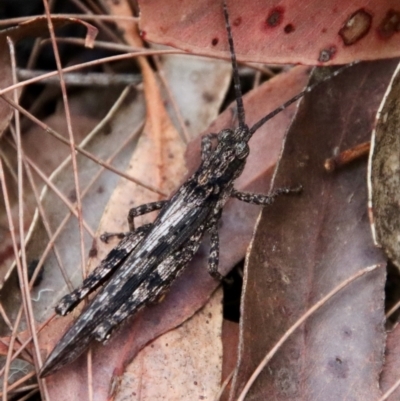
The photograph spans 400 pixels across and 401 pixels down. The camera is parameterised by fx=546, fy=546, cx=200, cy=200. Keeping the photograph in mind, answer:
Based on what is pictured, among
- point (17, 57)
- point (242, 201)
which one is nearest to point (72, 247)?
point (242, 201)

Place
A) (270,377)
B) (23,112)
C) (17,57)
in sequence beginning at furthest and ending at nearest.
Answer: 1. (17,57)
2. (23,112)
3. (270,377)

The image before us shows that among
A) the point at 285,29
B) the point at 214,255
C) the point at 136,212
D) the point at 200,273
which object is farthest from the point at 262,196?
the point at 285,29

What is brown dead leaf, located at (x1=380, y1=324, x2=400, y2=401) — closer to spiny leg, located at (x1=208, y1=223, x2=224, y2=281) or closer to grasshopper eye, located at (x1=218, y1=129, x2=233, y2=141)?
spiny leg, located at (x1=208, y1=223, x2=224, y2=281)

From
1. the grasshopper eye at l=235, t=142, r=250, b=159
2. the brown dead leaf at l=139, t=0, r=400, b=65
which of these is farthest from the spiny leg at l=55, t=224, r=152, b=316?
the brown dead leaf at l=139, t=0, r=400, b=65

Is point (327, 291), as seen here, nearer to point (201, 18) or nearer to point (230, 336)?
point (230, 336)

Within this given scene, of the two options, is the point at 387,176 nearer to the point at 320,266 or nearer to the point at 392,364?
the point at 320,266

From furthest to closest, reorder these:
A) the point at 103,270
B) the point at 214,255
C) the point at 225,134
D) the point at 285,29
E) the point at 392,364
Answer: the point at 225,134 < the point at 214,255 < the point at 103,270 < the point at 285,29 < the point at 392,364
